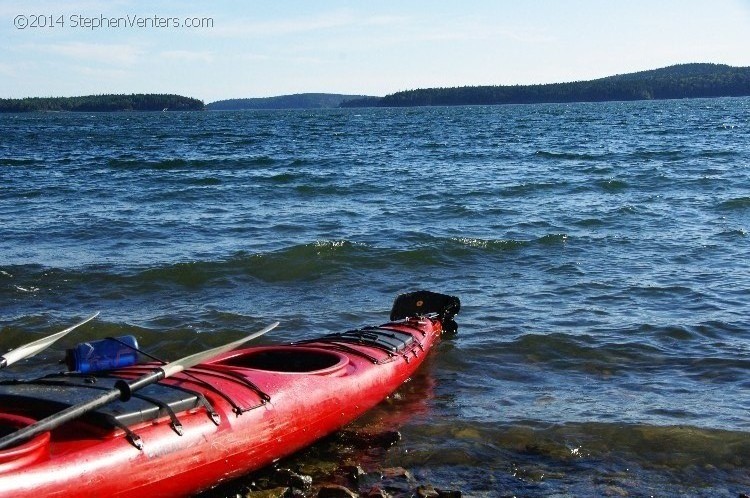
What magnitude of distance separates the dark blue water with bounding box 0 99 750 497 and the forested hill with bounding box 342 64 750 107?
126728 millimetres

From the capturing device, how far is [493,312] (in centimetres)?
909

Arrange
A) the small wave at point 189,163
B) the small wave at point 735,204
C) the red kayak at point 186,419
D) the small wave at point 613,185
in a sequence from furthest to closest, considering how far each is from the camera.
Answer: the small wave at point 189,163, the small wave at point 613,185, the small wave at point 735,204, the red kayak at point 186,419

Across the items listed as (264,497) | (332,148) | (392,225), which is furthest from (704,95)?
(264,497)

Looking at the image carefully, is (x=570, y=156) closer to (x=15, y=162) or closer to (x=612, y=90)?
(x=15, y=162)

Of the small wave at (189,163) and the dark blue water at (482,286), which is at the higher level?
the small wave at (189,163)

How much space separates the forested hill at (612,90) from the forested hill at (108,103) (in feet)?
125

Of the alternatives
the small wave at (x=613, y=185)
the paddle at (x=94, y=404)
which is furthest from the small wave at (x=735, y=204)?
the paddle at (x=94, y=404)

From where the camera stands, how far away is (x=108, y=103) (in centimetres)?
15038

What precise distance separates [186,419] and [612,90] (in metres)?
146

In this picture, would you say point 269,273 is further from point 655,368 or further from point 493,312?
point 655,368

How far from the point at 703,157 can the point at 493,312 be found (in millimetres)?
18540

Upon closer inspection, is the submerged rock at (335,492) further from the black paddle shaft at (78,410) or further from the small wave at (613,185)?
the small wave at (613,185)

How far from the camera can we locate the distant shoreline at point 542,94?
141875 millimetres

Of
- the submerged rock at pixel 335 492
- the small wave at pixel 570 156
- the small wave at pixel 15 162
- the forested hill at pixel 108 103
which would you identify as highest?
the forested hill at pixel 108 103
